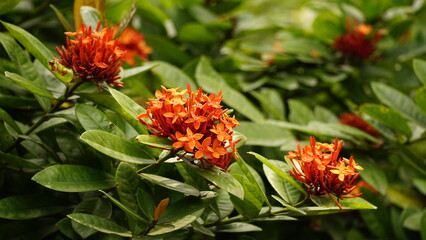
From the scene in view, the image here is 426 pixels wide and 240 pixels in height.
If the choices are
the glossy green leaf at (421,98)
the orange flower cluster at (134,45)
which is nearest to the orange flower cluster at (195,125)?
the glossy green leaf at (421,98)

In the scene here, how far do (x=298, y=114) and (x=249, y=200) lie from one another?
723 millimetres

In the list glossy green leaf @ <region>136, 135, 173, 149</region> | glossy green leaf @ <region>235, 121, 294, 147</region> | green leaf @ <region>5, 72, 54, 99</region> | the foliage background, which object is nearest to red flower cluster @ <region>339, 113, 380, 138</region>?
the foliage background

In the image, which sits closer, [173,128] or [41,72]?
[173,128]

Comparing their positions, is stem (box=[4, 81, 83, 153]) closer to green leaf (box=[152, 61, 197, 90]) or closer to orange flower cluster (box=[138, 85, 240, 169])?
orange flower cluster (box=[138, 85, 240, 169])

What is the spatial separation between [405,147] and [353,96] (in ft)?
1.84

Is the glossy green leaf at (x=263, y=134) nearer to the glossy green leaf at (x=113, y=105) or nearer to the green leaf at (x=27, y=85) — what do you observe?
the glossy green leaf at (x=113, y=105)

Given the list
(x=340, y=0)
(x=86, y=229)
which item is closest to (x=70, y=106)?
(x=86, y=229)

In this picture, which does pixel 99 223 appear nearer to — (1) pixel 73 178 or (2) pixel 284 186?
(1) pixel 73 178

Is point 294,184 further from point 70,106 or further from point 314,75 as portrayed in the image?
point 314,75

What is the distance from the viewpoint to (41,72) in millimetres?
1163

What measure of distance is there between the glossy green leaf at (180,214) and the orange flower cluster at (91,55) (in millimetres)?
307

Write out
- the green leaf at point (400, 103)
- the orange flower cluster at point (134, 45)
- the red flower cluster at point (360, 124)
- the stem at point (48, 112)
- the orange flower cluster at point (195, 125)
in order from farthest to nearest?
the orange flower cluster at point (134, 45)
the red flower cluster at point (360, 124)
the green leaf at point (400, 103)
the stem at point (48, 112)
the orange flower cluster at point (195, 125)

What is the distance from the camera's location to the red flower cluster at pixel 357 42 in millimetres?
1877

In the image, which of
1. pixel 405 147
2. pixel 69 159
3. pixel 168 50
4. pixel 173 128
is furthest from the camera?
pixel 168 50
